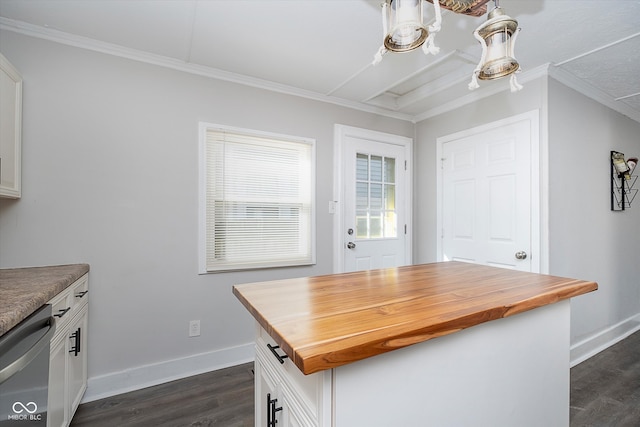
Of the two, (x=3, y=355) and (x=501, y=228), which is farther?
(x=501, y=228)

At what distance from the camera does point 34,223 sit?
6.07ft

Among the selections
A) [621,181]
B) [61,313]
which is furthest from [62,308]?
[621,181]

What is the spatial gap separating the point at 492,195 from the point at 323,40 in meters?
2.03

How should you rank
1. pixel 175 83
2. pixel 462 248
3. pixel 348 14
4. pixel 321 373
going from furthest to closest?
pixel 462 248 → pixel 175 83 → pixel 348 14 → pixel 321 373

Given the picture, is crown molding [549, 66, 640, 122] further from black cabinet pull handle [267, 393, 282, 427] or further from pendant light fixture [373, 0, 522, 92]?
black cabinet pull handle [267, 393, 282, 427]

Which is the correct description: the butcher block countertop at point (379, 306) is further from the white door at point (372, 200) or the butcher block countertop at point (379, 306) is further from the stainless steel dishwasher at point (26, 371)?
the white door at point (372, 200)

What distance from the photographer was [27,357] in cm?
103

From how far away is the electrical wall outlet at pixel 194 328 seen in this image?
7.57 feet

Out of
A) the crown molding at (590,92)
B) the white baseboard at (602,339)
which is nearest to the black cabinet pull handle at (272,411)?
the white baseboard at (602,339)

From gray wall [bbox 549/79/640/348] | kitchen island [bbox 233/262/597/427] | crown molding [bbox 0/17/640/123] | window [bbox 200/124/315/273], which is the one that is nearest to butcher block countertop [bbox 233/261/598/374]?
kitchen island [bbox 233/262/597/427]

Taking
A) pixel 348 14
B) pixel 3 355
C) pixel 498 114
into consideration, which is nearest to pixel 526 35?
pixel 498 114

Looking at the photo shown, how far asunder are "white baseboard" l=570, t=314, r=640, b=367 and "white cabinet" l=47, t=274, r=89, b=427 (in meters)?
3.52

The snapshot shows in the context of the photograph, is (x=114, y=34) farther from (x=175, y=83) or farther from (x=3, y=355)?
(x=3, y=355)

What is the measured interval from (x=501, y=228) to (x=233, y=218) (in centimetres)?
240
